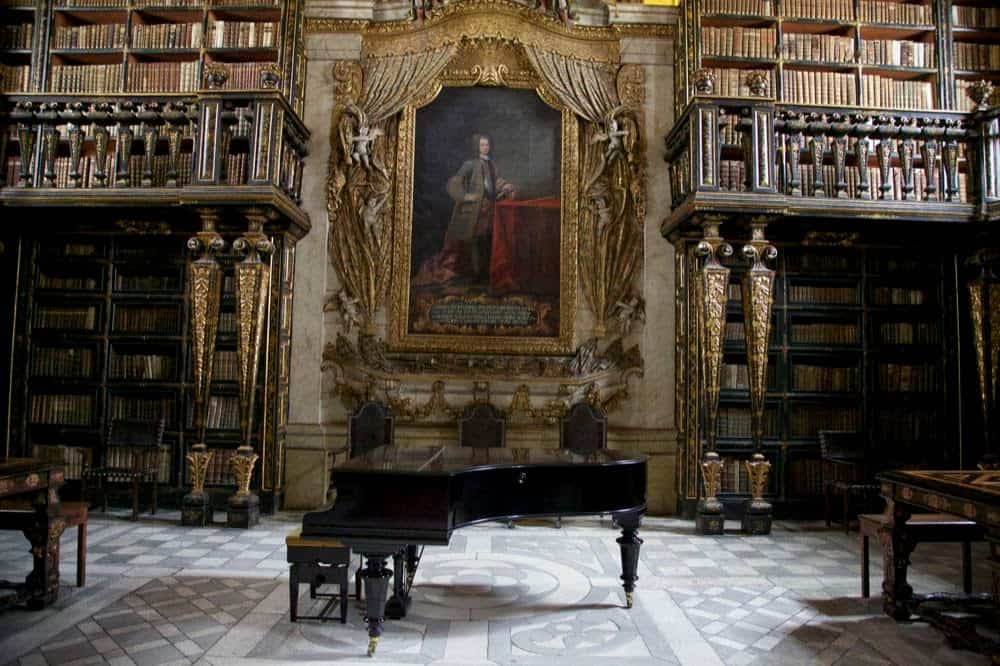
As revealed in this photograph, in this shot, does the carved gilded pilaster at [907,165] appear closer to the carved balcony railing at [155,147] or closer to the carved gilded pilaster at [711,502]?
the carved gilded pilaster at [711,502]

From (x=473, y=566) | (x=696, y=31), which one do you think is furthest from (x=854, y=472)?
(x=696, y=31)

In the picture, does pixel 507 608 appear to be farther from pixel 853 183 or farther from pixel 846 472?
pixel 853 183

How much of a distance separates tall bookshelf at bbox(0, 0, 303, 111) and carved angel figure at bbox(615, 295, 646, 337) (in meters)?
3.98

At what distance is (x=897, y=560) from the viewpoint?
368 centimetres

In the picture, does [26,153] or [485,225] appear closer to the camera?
[26,153]

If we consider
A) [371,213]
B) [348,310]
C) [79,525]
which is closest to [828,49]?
[371,213]

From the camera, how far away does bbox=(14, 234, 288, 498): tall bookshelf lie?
22.0 ft

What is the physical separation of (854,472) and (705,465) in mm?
1823

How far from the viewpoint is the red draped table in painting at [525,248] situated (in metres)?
6.82

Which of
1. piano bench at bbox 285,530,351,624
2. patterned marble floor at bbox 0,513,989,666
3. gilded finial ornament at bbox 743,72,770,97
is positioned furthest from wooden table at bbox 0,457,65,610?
gilded finial ornament at bbox 743,72,770,97

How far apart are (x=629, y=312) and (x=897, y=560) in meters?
3.49

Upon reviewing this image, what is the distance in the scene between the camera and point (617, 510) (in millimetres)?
3564

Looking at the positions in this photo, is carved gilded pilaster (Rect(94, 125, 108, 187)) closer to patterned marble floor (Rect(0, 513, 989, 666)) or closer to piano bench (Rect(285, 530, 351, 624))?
patterned marble floor (Rect(0, 513, 989, 666))

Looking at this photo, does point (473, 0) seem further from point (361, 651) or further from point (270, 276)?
point (361, 651)
